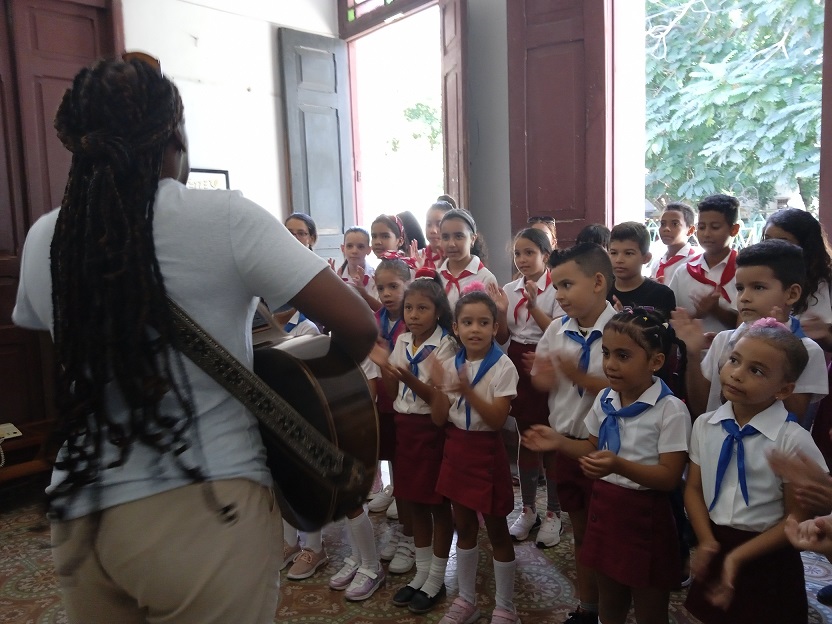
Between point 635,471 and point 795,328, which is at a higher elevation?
point 795,328

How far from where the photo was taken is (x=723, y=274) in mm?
2611

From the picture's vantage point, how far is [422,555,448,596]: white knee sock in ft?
7.53

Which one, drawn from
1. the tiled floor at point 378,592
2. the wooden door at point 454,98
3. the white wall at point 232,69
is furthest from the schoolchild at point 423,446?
the white wall at point 232,69

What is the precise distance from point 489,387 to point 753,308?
843 mm

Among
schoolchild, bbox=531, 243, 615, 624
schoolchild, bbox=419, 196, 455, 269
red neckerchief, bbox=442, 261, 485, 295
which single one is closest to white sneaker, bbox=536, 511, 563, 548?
schoolchild, bbox=531, 243, 615, 624

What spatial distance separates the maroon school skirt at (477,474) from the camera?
6.84 feet

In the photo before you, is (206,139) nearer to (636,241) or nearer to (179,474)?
(636,241)

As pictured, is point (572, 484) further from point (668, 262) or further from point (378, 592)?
point (668, 262)

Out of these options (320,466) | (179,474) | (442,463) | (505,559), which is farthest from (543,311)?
(179,474)

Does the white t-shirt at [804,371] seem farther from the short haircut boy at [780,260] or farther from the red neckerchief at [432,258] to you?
the red neckerchief at [432,258]

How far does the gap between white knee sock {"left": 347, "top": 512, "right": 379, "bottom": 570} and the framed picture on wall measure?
135 inches

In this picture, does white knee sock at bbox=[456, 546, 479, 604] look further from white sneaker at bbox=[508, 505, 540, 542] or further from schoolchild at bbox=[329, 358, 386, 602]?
white sneaker at bbox=[508, 505, 540, 542]

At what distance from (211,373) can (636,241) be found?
77.6 inches

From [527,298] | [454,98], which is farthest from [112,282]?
[454,98]
